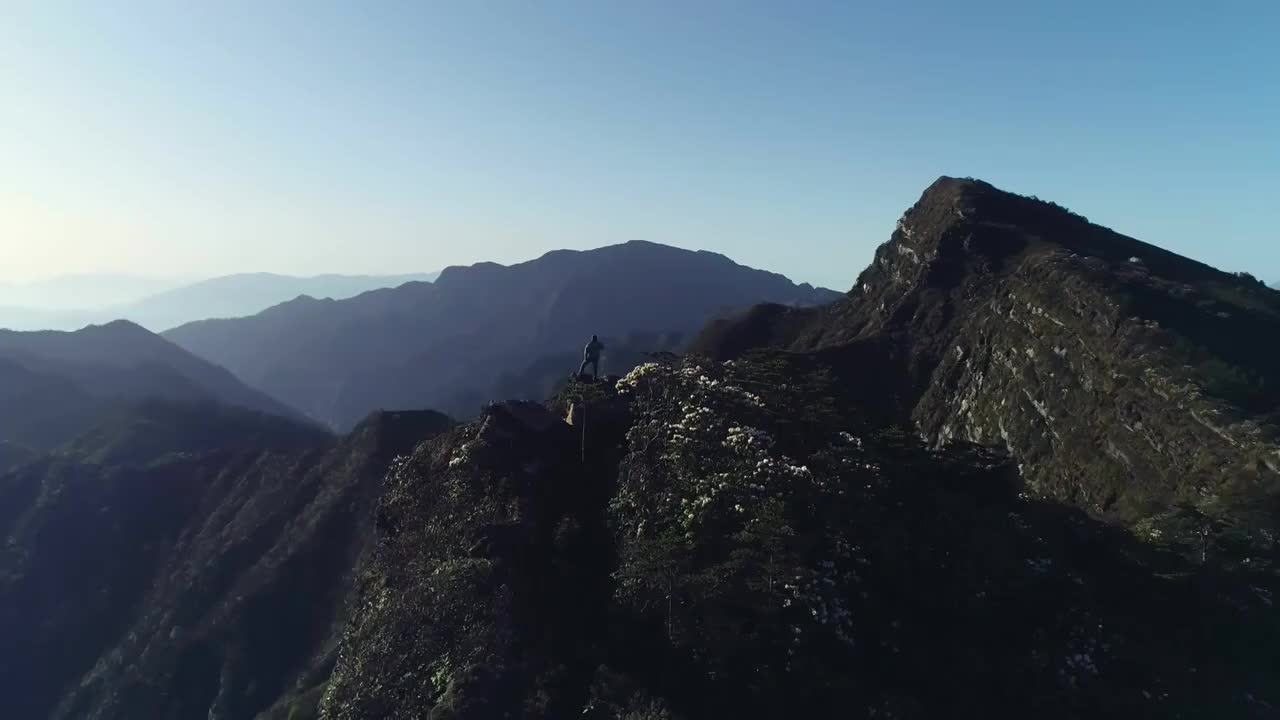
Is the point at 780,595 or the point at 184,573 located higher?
the point at 780,595

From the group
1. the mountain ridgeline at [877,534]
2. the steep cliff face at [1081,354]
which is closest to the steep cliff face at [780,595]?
the mountain ridgeline at [877,534]

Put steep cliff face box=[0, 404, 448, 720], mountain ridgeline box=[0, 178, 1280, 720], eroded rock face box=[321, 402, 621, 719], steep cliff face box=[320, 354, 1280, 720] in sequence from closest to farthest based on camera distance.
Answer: steep cliff face box=[320, 354, 1280, 720] < mountain ridgeline box=[0, 178, 1280, 720] < eroded rock face box=[321, 402, 621, 719] < steep cliff face box=[0, 404, 448, 720]

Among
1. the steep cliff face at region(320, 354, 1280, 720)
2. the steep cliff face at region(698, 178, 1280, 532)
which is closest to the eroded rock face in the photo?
the steep cliff face at region(320, 354, 1280, 720)

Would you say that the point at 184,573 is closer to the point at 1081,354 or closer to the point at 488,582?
the point at 488,582

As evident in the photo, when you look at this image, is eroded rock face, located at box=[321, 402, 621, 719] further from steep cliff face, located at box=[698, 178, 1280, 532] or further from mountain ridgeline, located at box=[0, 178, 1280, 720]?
steep cliff face, located at box=[698, 178, 1280, 532]

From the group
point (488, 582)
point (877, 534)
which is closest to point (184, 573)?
point (488, 582)

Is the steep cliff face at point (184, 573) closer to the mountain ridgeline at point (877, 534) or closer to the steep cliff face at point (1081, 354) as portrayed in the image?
the mountain ridgeline at point (877, 534)

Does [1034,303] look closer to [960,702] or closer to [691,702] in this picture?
[960,702]
